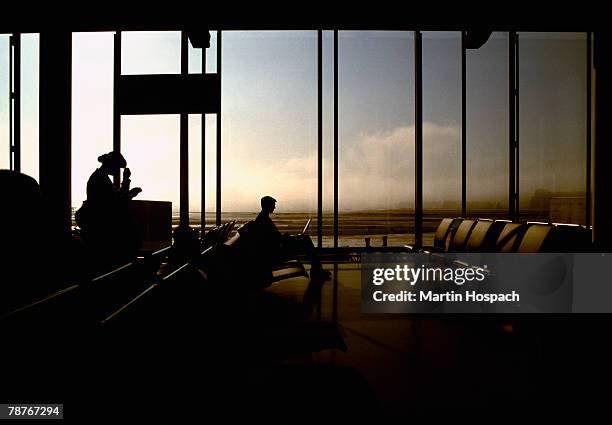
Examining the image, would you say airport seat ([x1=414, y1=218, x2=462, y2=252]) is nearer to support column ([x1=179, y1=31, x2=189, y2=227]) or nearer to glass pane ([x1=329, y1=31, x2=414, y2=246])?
glass pane ([x1=329, y1=31, x2=414, y2=246])

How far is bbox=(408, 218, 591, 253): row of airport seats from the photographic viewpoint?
10.6 ft

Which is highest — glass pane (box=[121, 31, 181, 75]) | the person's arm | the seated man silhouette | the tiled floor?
glass pane (box=[121, 31, 181, 75])

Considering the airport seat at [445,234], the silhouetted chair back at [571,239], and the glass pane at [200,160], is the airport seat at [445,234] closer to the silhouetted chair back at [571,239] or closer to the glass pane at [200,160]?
the silhouetted chair back at [571,239]

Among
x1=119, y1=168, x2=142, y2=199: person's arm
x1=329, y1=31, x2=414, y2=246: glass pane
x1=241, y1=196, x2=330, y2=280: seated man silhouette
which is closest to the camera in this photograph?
x1=119, y1=168, x2=142, y2=199: person's arm

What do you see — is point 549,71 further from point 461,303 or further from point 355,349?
point 355,349

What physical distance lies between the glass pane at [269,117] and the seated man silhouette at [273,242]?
860 mm

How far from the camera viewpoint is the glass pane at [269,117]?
6863 millimetres

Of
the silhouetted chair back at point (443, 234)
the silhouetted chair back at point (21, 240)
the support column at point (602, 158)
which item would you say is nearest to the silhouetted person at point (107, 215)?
the silhouetted chair back at point (21, 240)

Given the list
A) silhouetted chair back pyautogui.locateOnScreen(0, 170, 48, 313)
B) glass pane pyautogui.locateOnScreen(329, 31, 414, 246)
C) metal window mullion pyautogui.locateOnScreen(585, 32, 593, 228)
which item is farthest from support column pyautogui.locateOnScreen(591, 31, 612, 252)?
silhouetted chair back pyautogui.locateOnScreen(0, 170, 48, 313)

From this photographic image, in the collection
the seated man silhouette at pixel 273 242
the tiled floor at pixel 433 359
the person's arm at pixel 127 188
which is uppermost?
the person's arm at pixel 127 188

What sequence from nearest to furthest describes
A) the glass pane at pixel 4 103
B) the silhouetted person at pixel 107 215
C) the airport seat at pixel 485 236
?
the silhouetted person at pixel 107 215 < the airport seat at pixel 485 236 < the glass pane at pixel 4 103

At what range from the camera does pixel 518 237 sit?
3633mm

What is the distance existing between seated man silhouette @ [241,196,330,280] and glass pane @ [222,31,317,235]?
860mm

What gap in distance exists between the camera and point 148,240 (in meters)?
5.73
